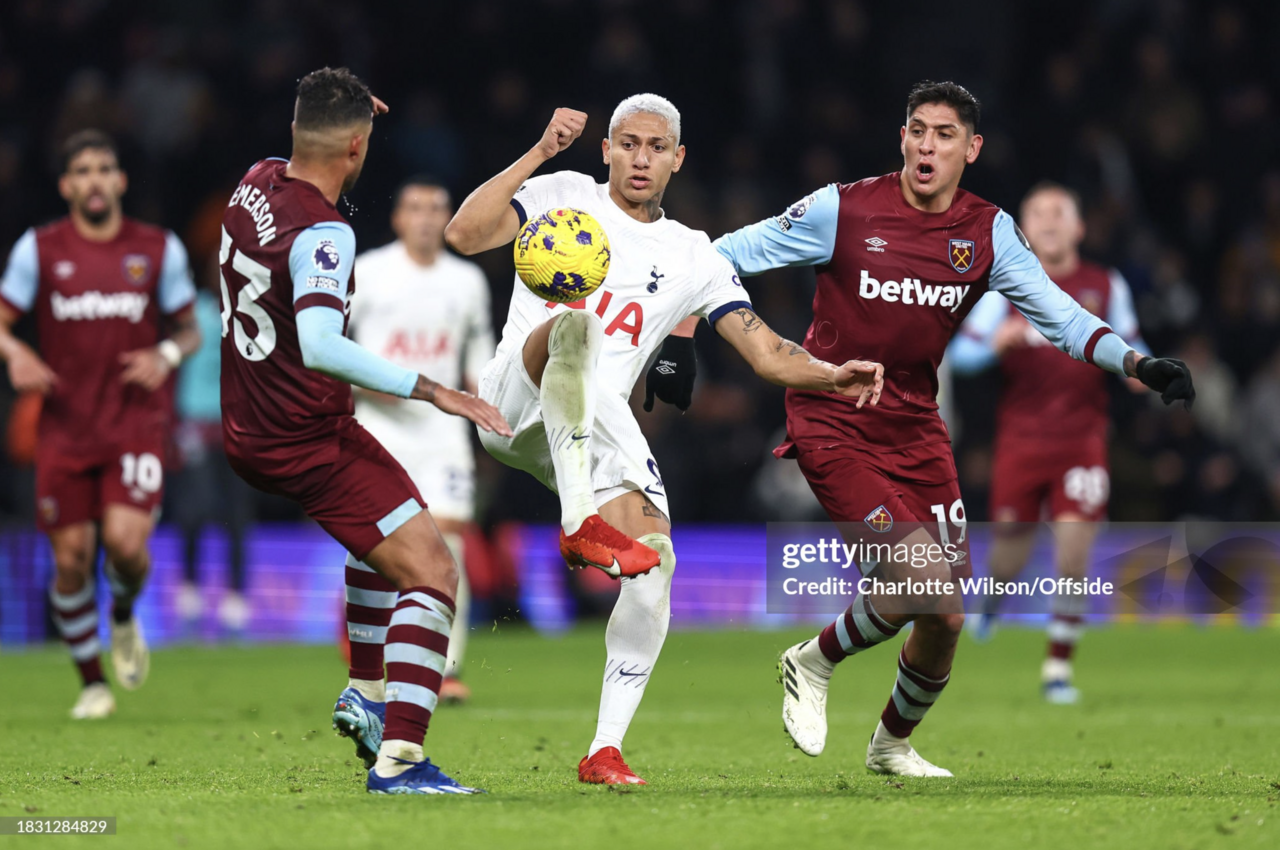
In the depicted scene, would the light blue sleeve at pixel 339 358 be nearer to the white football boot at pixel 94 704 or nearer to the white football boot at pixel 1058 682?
the white football boot at pixel 94 704

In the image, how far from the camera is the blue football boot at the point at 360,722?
5.65 meters

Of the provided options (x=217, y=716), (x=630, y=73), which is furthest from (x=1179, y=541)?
(x=217, y=716)

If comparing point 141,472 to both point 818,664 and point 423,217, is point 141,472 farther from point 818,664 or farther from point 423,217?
point 818,664

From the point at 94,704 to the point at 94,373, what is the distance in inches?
69.7

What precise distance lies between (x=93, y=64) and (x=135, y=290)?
768cm

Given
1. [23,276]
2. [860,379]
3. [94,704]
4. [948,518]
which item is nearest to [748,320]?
[860,379]

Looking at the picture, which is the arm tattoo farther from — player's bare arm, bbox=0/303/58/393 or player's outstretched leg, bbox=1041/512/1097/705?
player's outstretched leg, bbox=1041/512/1097/705

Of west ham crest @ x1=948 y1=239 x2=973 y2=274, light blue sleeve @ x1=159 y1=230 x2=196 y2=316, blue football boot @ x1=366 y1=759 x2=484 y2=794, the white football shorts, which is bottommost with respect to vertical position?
blue football boot @ x1=366 y1=759 x2=484 y2=794

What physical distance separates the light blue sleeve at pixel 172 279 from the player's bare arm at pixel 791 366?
4137 millimetres

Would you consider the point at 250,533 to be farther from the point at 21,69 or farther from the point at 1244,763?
the point at 1244,763

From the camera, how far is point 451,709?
30.7 feet

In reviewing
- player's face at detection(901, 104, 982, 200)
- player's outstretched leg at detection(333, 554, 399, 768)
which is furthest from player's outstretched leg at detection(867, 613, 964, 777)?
player's outstretched leg at detection(333, 554, 399, 768)

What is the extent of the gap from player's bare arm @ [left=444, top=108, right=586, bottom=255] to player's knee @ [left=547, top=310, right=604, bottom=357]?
1.53 ft

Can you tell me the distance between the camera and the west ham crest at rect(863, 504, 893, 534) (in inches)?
245
